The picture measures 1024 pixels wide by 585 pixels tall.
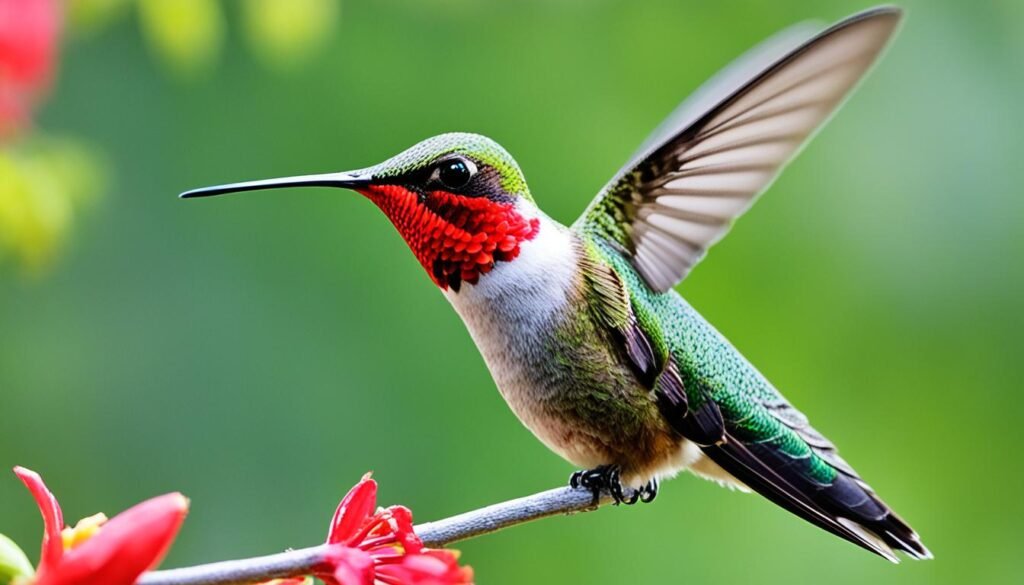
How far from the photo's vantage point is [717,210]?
1.75 metres

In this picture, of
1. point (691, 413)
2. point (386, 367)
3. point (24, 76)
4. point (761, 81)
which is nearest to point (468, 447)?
point (386, 367)

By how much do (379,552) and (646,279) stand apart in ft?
2.41

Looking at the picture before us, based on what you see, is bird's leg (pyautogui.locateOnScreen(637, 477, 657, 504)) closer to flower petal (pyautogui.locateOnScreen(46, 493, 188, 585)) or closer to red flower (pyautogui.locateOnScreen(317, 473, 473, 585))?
red flower (pyautogui.locateOnScreen(317, 473, 473, 585))

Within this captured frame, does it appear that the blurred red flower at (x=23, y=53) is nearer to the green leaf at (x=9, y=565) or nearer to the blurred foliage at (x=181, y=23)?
the blurred foliage at (x=181, y=23)

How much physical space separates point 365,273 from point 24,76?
1532 millimetres

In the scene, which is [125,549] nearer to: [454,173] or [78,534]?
[78,534]

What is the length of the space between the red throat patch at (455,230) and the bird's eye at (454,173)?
0.05 feet

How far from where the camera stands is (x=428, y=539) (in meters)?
1.16

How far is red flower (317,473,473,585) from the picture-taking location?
1.07 meters

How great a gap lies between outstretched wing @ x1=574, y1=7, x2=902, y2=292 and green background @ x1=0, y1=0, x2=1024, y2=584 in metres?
1.80

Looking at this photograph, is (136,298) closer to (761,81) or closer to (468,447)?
(468,447)

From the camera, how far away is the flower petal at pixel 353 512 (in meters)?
1.18

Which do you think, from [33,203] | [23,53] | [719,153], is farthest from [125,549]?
[23,53]

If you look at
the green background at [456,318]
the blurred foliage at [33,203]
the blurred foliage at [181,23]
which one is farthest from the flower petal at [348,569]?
the green background at [456,318]
